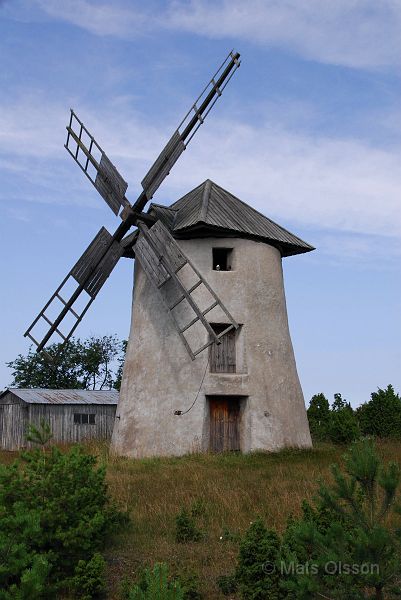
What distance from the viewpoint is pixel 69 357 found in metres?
44.5

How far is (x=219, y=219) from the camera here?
18.8 metres

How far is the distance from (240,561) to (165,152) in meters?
13.1

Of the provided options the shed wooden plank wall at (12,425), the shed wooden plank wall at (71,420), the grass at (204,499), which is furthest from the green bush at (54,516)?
the shed wooden plank wall at (12,425)

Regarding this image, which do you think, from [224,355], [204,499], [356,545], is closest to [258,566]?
[356,545]

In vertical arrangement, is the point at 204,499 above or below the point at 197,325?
below

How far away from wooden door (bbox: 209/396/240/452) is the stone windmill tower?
27 millimetres

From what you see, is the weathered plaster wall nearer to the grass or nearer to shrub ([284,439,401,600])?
the grass

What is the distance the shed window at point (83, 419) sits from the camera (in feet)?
92.2

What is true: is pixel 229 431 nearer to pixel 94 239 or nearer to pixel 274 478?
pixel 274 478

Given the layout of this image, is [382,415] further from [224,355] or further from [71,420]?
[71,420]

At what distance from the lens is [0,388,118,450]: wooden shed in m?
27.5

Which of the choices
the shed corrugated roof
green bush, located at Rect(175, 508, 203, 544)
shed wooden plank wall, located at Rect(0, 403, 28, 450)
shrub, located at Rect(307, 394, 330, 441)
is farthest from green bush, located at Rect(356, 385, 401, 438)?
green bush, located at Rect(175, 508, 203, 544)

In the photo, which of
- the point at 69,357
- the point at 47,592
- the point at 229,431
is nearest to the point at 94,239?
the point at 229,431

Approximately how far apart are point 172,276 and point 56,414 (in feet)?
41.4
